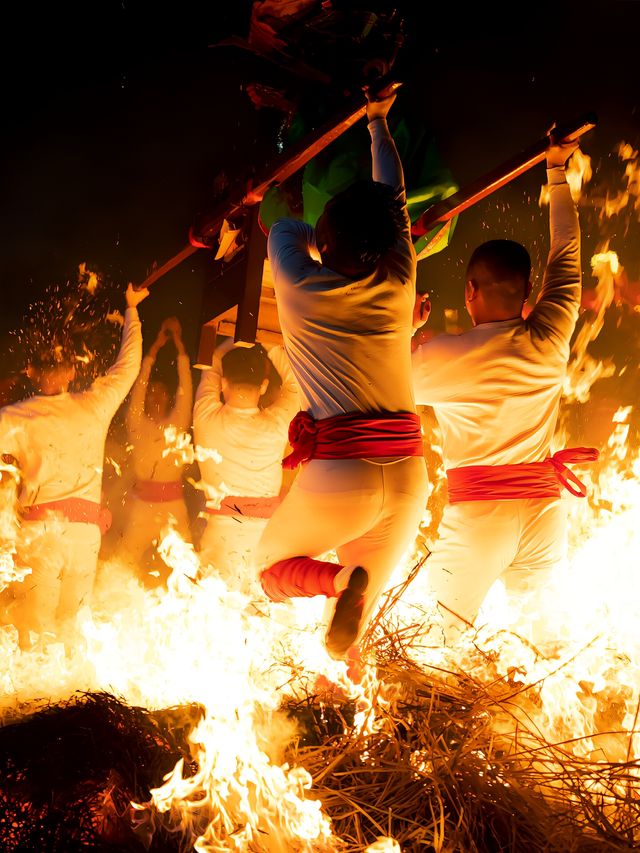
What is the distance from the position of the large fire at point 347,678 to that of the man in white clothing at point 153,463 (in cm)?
138

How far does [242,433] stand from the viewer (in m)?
5.15

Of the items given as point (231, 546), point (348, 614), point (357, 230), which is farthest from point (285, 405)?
point (348, 614)

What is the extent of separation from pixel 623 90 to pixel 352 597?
12.9 feet

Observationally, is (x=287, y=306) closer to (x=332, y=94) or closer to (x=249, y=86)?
(x=332, y=94)

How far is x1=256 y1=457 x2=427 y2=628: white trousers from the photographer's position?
8.27ft

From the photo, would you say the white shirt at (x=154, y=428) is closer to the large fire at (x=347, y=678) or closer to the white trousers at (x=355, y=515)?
the large fire at (x=347, y=678)

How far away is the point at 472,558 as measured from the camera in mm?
3209

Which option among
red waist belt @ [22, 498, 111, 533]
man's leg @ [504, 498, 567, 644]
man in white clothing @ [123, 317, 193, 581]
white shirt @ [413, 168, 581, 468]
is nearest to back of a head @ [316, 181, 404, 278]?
white shirt @ [413, 168, 581, 468]

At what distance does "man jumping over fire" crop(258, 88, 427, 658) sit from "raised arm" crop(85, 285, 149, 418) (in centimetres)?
259

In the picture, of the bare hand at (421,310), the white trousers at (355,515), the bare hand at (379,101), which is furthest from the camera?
the bare hand at (421,310)

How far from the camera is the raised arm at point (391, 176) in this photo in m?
2.72

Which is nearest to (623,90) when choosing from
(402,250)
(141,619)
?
(402,250)

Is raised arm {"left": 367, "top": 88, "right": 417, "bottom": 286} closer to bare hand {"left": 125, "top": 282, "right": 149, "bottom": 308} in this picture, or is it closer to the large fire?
the large fire

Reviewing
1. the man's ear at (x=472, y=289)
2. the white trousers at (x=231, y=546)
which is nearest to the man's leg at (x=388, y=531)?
the man's ear at (x=472, y=289)
